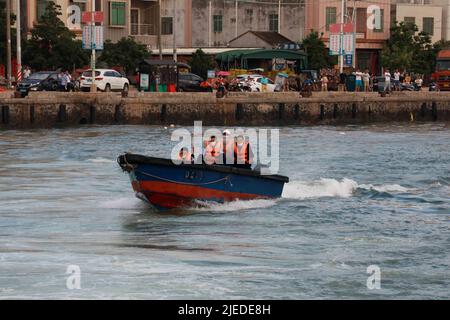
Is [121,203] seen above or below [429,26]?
below

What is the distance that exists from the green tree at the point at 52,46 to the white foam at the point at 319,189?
31238 millimetres

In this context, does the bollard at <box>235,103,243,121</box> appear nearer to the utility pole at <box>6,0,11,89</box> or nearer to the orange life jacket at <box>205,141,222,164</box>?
the utility pole at <box>6,0,11,89</box>

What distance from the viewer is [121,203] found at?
87.8 feet

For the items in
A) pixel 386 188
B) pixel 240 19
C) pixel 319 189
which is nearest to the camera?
pixel 319 189

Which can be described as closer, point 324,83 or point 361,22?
point 324,83

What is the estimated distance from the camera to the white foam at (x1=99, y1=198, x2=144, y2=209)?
26.3 metres

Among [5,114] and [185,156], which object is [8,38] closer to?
[5,114]

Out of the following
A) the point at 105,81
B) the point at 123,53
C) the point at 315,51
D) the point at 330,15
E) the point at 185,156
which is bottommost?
the point at 185,156

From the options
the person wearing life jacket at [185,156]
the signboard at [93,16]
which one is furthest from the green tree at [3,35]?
the person wearing life jacket at [185,156]

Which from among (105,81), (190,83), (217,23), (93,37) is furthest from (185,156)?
(217,23)

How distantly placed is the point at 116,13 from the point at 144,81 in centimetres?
1536

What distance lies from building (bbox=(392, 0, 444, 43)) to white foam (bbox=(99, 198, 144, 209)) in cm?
5465

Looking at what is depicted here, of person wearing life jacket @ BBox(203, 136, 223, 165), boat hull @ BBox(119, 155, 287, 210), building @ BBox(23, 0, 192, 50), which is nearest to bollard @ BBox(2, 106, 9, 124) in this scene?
building @ BBox(23, 0, 192, 50)
